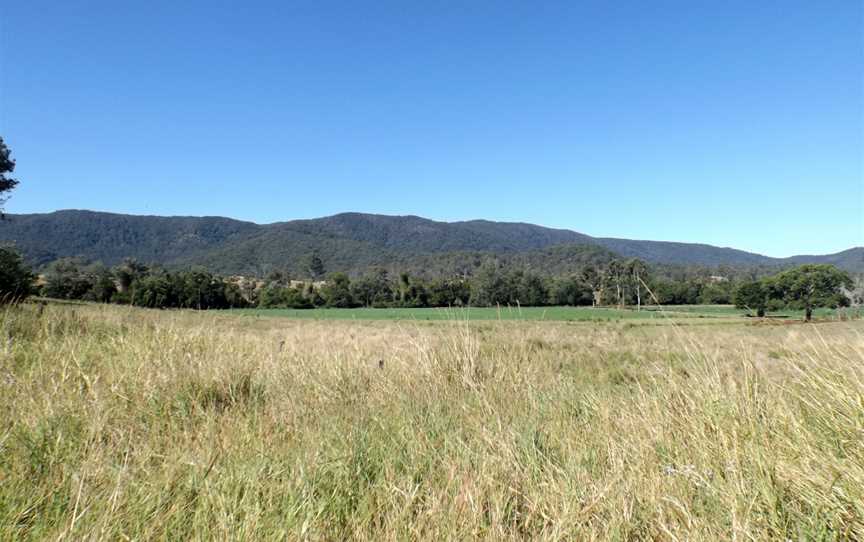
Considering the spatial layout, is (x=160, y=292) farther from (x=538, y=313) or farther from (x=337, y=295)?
(x=337, y=295)

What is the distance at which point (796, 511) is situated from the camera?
175cm

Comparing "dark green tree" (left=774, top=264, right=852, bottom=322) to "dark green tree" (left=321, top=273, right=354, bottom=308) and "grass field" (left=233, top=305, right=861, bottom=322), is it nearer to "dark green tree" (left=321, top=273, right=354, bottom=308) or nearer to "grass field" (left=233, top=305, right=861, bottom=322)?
"grass field" (left=233, top=305, right=861, bottom=322)

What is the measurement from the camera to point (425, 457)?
2.51m

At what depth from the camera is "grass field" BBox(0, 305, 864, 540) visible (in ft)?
5.87

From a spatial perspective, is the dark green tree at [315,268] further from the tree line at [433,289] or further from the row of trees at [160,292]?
the row of trees at [160,292]

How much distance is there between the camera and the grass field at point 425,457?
5.87ft

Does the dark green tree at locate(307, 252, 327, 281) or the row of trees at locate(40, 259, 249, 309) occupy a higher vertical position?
the dark green tree at locate(307, 252, 327, 281)

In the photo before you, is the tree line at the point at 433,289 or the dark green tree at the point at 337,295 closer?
the tree line at the point at 433,289

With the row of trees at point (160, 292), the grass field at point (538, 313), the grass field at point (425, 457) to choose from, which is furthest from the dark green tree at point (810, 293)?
the row of trees at point (160, 292)

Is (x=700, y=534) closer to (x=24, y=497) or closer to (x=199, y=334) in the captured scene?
(x=24, y=497)

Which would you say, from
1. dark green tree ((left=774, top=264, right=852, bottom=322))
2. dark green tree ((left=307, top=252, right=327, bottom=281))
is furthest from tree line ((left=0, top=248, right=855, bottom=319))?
dark green tree ((left=307, top=252, right=327, bottom=281))

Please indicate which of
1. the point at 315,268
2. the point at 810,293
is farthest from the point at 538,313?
the point at 315,268

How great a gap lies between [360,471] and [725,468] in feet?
5.45

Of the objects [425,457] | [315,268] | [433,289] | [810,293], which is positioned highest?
[315,268]
